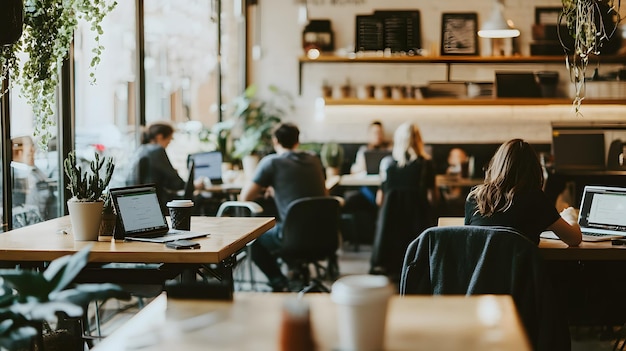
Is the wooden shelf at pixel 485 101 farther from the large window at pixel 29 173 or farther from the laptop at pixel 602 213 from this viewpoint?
the laptop at pixel 602 213

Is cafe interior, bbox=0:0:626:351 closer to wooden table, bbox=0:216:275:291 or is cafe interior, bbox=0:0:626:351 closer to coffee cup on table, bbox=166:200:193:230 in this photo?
wooden table, bbox=0:216:275:291

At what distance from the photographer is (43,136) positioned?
3.82 metres

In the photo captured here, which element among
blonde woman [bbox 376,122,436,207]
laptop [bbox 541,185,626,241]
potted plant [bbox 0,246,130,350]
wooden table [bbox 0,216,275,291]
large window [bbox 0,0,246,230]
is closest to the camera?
potted plant [bbox 0,246,130,350]

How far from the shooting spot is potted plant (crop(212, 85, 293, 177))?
27.0ft

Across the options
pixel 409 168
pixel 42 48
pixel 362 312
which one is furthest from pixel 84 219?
pixel 409 168

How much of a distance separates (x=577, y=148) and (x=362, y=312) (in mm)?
4954

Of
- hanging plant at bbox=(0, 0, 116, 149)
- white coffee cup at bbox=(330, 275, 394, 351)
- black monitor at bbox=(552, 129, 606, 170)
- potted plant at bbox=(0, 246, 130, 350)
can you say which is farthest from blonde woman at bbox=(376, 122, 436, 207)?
white coffee cup at bbox=(330, 275, 394, 351)

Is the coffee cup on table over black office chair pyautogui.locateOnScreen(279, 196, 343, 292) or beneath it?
over

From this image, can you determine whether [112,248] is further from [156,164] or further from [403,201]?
[403,201]

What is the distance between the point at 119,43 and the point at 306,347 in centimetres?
518

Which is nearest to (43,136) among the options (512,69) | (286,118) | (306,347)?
(306,347)

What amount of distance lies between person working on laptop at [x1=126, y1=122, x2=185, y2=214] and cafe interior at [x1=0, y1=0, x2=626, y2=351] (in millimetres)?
189

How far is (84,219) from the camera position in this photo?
3.49 metres

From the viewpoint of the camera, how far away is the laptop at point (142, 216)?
3.56 metres
